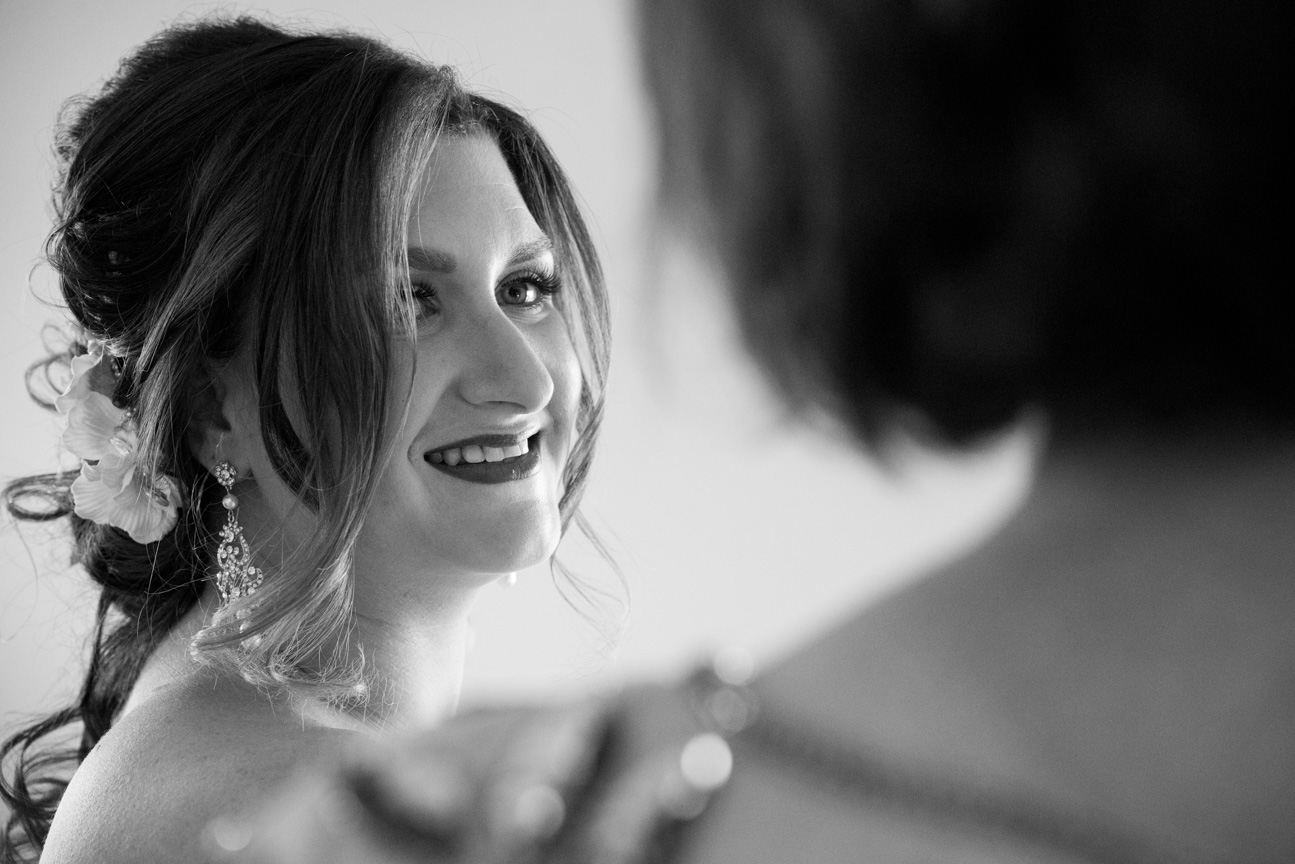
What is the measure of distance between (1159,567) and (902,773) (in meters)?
0.11

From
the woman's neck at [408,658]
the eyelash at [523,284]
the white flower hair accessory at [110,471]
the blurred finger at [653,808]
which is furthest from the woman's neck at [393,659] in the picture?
the blurred finger at [653,808]

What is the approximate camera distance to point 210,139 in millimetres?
1382

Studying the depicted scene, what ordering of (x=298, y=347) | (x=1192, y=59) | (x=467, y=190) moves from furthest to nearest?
(x=467, y=190)
(x=298, y=347)
(x=1192, y=59)

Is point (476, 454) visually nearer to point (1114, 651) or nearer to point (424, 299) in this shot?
point (424, 299)

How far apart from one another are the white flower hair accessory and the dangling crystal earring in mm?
71

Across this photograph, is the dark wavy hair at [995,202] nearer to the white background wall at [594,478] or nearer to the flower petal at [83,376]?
the white background wall at [594,478]

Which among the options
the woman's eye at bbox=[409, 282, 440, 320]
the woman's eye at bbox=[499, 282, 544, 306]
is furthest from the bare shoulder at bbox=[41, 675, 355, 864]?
the woman's eye at bbox=[499, 282, 544, 306]

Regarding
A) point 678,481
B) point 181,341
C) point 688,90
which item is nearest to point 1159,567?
point 688,90

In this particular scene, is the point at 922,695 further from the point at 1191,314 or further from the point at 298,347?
the point at 298,347

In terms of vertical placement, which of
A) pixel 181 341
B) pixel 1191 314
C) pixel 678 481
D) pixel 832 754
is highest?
pixel 1191 314

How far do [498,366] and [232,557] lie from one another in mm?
360

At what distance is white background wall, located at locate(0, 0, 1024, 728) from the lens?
6.04 ft

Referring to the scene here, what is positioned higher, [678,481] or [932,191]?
[932,191]

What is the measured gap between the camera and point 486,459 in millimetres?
1463
